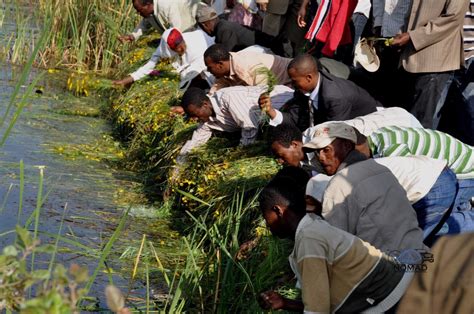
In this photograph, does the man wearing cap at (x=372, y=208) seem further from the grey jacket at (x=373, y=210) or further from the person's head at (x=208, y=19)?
the person's head at (x=208, y=19)

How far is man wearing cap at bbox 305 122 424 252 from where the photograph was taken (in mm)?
4656

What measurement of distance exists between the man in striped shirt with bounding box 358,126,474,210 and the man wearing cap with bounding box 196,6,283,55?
13.3ft

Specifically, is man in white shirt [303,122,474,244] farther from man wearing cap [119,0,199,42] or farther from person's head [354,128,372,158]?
man wearing cap [119,0,199,42]

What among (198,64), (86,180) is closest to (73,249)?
(86,180)

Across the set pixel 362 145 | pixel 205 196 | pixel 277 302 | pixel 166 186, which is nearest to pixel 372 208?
pixel 277 302

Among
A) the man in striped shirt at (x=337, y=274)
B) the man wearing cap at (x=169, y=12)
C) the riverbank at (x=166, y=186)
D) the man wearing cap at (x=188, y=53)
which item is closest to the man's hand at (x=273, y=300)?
the man in striped shirt at (x=337, y=274)

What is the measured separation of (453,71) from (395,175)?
7.19ft

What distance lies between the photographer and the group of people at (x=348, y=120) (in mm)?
4371

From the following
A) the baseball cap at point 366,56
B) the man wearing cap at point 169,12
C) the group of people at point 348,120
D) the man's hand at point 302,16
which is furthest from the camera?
the man wearing cap at point 169,12

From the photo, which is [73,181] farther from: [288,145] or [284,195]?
[284,195]

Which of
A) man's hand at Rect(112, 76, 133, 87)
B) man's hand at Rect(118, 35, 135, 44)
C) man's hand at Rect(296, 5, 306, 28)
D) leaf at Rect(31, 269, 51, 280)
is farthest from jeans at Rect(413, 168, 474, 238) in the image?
man's hand at Rect(118, 35, 135, 44)

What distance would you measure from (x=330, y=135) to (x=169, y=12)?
708cm

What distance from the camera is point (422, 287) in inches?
84.0

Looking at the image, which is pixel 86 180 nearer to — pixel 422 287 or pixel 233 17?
pixel 233 17
